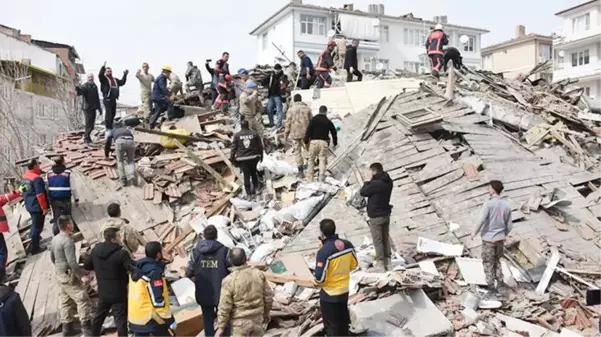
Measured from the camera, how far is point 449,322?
593 centimetres

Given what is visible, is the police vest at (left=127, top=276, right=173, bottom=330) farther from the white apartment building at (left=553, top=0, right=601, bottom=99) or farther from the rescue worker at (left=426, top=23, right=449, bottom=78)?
the white apartment building at (left=553, top=0, right=601, bottom=99)

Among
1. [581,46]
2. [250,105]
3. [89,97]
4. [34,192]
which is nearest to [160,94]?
[89,97]

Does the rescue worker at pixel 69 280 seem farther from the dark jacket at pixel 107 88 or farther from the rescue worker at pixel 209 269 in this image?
the dark jacket at pixel 107 88

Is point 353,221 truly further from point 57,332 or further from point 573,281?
point 57,332

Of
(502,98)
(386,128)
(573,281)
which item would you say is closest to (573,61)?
(502,98)

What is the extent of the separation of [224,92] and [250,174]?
653 cm

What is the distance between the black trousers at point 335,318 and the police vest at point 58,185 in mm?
5577

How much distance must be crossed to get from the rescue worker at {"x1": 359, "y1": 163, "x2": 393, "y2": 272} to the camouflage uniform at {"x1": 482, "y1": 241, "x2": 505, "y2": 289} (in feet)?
4.66

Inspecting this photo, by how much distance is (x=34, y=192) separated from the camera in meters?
8.10

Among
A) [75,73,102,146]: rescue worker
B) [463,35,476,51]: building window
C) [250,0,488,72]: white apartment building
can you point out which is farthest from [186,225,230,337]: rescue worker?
[463,35,476,51]: building window

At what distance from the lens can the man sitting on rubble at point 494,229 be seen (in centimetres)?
646

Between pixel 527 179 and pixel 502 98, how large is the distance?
204 inches

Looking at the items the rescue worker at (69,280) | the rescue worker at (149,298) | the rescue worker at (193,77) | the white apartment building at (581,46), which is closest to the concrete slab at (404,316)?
the rescue worker at (149,298)

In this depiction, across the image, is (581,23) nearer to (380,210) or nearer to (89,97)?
(380,210)
